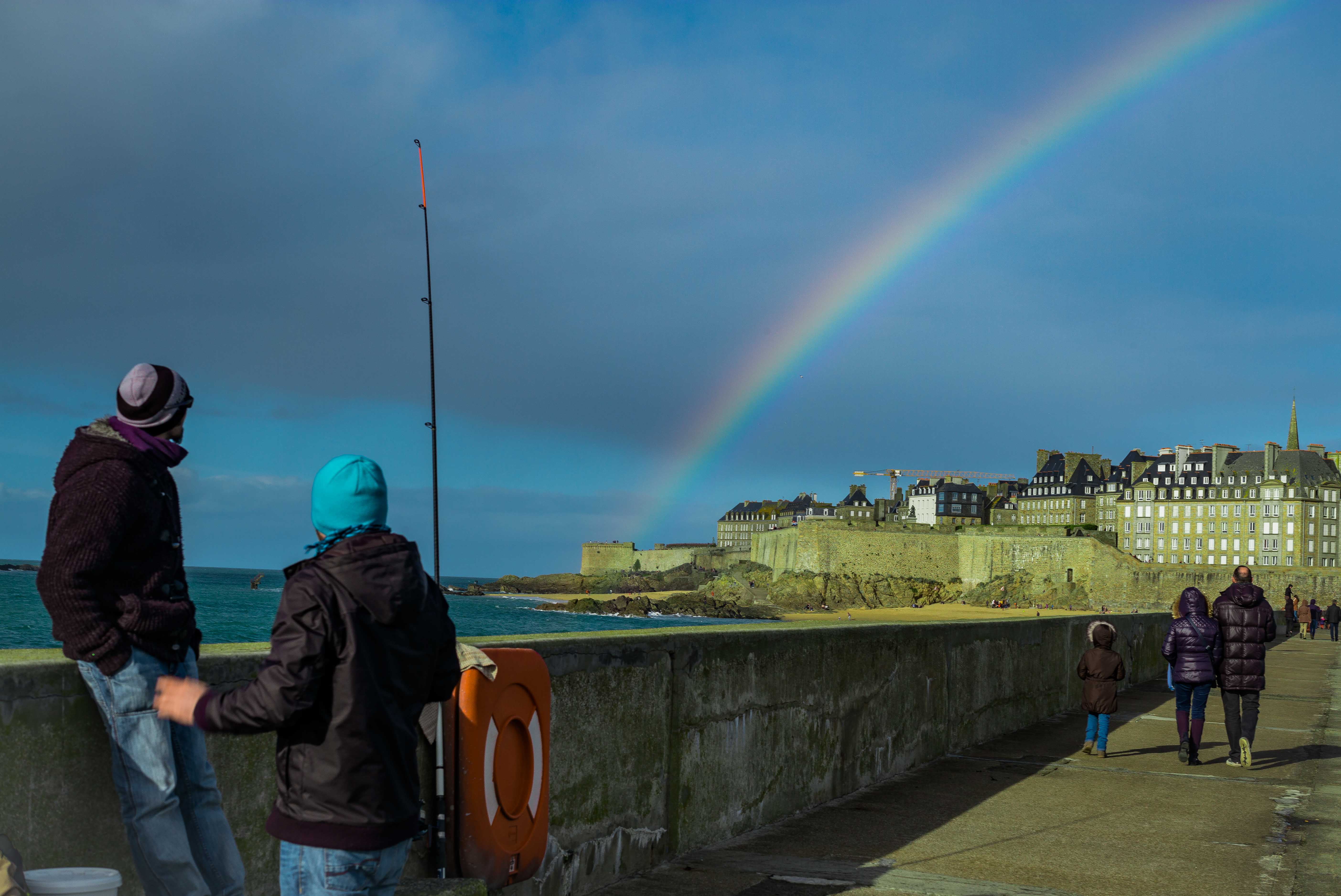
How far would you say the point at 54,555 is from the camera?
265 cm

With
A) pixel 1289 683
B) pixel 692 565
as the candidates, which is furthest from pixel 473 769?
pixel 692 565

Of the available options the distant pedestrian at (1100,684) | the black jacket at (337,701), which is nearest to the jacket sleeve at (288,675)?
the black jacket at (337,701)

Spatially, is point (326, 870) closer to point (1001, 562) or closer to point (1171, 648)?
point (1171, 648)

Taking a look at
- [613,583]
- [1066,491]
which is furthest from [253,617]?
[1066,491]

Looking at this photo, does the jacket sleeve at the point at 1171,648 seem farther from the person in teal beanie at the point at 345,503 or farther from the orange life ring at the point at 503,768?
the person in teal beanie at the point at 345,503

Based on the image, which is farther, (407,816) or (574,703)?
(574,703)

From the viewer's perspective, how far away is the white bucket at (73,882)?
241 cm

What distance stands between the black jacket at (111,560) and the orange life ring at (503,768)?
0.90 meters

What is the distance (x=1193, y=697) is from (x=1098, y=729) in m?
0.74

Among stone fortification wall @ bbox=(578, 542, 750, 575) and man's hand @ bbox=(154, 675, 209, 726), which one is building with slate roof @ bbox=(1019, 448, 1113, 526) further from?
man's hand @ bbox=(154, 675, 209, 726)

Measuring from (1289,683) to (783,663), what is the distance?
13.0m

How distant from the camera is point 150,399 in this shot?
2902mm

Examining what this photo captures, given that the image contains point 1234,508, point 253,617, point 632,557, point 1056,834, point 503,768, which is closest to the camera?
point 503,768

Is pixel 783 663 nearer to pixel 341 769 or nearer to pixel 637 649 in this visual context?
pixel 637 649
